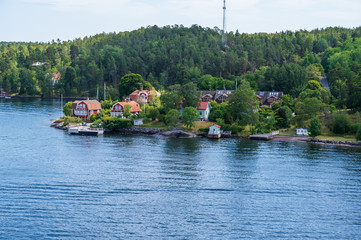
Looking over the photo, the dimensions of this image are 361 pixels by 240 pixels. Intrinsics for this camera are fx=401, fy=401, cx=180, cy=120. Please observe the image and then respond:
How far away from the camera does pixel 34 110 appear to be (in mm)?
98375

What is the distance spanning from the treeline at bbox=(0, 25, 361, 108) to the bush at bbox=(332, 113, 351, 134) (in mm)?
23204

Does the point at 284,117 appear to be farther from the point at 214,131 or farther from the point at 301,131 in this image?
the point at 214,131

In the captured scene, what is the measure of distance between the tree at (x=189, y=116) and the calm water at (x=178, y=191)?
10.7 metres

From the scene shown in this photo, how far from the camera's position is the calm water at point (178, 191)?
27922mm

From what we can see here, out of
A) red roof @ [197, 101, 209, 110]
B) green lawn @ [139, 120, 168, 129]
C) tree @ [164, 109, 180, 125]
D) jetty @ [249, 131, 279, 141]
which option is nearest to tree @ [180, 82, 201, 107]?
red roof @ [197, 101, 209, 110]

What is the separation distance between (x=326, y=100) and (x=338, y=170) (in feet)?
115

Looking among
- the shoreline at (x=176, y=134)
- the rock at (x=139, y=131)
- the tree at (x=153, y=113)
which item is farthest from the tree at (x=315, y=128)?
the tree at (x=153, y=113)

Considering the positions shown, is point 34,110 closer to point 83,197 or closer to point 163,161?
point 163,161

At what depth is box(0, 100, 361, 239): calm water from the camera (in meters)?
27.9

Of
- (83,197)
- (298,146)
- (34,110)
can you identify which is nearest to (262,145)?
(298,146)

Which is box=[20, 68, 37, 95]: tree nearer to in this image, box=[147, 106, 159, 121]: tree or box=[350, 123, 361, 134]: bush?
box=[147, 106, 159, 121]: tree

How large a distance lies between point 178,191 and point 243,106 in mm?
33363

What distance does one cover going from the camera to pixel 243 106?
216 feet

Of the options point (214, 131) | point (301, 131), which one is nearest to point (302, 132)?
point (301, 131)
